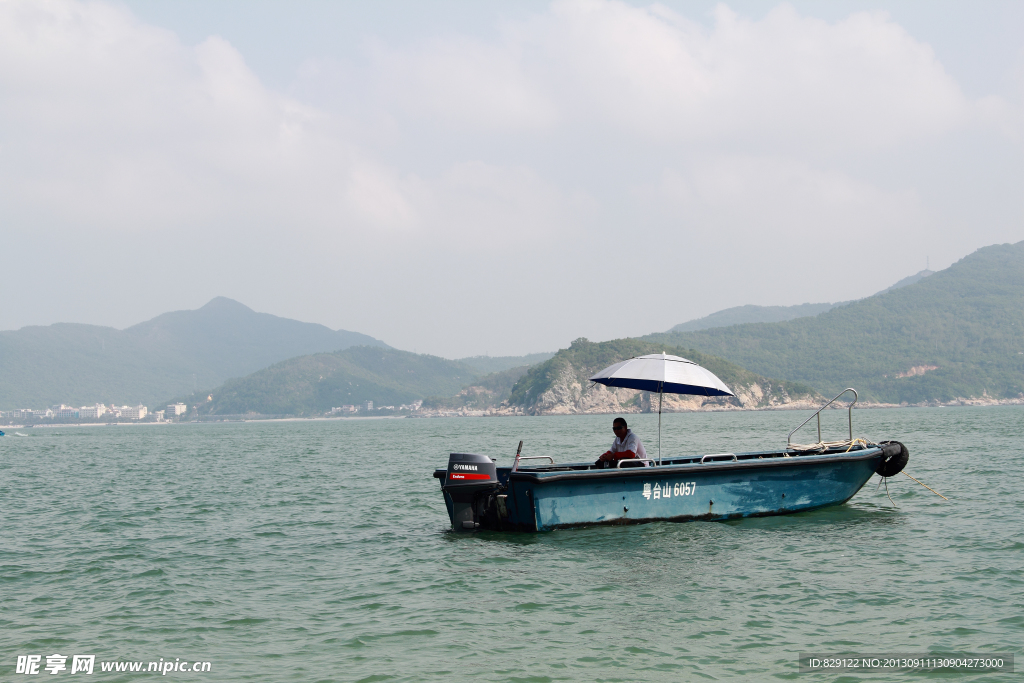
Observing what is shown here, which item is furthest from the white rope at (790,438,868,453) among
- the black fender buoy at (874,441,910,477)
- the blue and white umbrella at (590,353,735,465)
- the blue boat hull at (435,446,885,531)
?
the blue and white umbrella at (590,353,735,465)

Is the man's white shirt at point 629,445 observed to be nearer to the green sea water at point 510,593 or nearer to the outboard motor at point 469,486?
the green sea water at point 510,593

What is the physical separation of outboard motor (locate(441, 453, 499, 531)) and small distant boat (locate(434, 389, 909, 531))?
0.7 inches

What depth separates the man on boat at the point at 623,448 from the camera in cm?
1500

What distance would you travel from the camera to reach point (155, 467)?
4153cm

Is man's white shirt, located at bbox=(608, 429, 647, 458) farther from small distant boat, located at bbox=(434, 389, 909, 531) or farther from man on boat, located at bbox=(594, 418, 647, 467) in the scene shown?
small distant boat, located at bbox=(434, 389, 909, 531)

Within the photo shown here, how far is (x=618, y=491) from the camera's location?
47.2ft

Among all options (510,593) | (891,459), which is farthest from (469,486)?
(891,459)

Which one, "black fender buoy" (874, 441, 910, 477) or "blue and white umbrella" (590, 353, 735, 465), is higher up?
"blue and white umbrella" (590, 353, 735, 465)

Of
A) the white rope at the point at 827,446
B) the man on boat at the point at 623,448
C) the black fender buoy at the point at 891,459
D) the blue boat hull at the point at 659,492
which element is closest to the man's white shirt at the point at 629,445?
the man on boat at the point at 623,448

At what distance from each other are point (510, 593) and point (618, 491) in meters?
4.37

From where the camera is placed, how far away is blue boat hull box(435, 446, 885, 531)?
46.0 feet

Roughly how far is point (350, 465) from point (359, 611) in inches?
1166

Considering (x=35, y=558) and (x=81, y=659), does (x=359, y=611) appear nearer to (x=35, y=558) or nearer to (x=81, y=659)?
(x=81, y=659)

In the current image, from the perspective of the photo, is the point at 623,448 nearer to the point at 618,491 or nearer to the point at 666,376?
the point at 618,491
